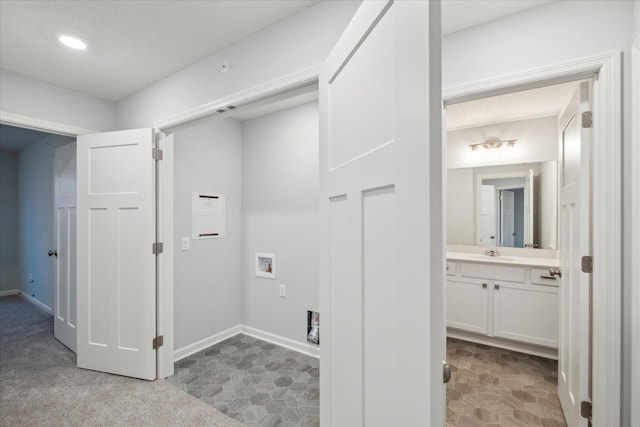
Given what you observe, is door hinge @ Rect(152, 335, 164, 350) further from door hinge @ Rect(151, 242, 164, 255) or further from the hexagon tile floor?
door hinge @ Rect(151, 242, 164, 255)

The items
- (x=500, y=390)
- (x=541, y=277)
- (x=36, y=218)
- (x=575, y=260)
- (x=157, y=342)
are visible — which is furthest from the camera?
(x=36, y=218)

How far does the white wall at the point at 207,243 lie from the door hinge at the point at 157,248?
16.3 inches

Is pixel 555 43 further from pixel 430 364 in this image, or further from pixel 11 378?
pixel 11 378

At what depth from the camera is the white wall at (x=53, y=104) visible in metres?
2.26

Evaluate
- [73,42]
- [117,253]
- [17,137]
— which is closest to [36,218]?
[17,137]

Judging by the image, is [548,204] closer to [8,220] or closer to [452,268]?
[452,268]

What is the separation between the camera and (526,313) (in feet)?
9.21

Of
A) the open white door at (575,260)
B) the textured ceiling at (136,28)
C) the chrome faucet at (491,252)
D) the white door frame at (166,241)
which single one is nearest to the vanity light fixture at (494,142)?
the chrome faucet at (491,252)

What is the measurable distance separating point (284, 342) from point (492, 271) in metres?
2.29

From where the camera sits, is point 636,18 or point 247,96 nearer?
point 636,18

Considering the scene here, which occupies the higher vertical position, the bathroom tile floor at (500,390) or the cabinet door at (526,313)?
the cabinet door at (526,313)

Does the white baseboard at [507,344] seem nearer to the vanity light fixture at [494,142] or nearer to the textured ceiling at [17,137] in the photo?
the vanity light fixture at [494,142]

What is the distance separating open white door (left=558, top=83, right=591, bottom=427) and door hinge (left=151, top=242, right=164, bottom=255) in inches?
110

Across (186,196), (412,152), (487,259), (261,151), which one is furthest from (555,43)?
(186,196)
